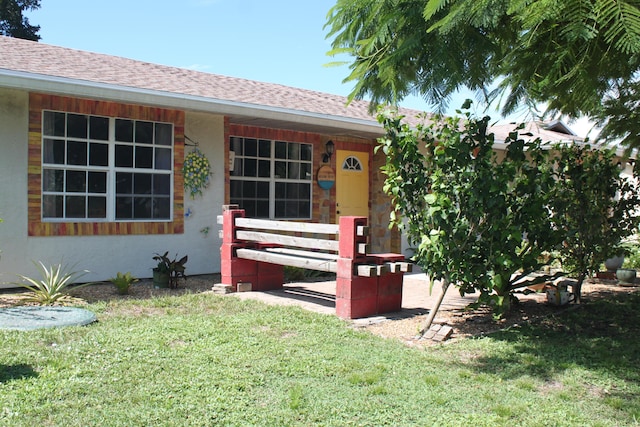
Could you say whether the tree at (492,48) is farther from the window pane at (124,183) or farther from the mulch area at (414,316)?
the window pane at (124,183)

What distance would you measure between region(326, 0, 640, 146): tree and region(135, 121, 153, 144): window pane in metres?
4.79

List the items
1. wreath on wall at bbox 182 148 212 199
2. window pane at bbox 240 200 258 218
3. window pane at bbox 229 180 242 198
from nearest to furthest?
wreath on wall at bbox 182 148 212 199 → window pane at bbox 229 180 242 198 → window pane at bbox 240 200 258 218

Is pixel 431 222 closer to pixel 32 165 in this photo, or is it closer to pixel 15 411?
pixel 15 411

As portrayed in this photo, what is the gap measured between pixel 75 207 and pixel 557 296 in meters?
6.88

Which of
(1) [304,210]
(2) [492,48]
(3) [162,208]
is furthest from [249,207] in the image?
(2) [492,48]

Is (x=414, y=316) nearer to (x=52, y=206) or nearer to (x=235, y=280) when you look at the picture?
(x=235, y=280)

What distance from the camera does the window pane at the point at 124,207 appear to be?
29.4ft

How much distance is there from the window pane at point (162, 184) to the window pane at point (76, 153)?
113 centimetres

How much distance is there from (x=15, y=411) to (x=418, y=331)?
3871mm

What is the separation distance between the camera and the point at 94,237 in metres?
8.69

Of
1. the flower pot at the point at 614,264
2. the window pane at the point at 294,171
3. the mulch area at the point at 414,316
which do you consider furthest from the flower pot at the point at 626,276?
the window pane at the point at 294,171

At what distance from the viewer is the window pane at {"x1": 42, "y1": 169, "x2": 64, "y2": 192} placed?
831cm

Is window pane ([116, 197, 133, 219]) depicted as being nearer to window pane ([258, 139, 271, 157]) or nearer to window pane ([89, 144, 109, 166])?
window pane ([89, 144, 109, 166])

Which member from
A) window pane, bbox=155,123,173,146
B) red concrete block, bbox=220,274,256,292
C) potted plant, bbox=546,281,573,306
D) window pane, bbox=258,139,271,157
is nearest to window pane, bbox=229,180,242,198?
window pane, bbox=258,139,271,157
